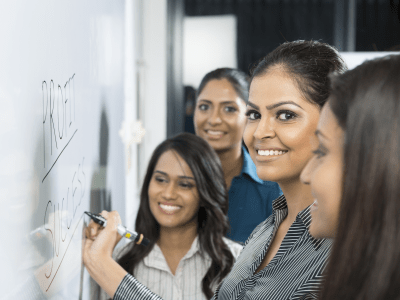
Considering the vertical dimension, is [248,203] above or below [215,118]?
below

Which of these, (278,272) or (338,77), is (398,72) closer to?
(338,77)

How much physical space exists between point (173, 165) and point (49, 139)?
0.72 m

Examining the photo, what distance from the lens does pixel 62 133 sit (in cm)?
85

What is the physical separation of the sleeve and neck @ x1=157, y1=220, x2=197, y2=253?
1.42 ft

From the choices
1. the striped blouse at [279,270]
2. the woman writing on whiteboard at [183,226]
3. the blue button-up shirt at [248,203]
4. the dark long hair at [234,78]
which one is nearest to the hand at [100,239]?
the striped blouse at [279,270]

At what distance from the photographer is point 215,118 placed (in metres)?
1.87

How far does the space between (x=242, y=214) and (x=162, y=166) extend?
46 centimetres

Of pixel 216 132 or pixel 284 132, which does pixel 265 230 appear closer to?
pixel 284 132

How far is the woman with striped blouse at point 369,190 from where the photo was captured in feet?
1.39

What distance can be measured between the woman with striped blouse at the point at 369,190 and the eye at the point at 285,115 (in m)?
0.38

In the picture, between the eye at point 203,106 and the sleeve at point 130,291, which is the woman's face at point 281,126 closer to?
the sleeve at point 130,291

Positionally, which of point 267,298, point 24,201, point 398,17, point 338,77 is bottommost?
point 267,298

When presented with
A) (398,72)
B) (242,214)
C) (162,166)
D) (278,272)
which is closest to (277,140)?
(278,272)

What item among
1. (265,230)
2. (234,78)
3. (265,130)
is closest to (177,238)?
(265,230)
